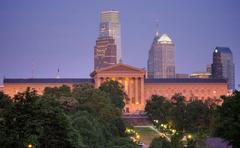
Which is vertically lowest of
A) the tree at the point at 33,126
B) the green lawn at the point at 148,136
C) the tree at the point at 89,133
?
the green lawn at the point at 148,136

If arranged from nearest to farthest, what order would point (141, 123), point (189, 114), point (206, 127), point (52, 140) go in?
point (52, 140), point (206, 127), point (189, 114), point (141, 123)

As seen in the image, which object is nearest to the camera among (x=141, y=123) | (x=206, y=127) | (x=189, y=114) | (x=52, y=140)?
(x=52, y=140)

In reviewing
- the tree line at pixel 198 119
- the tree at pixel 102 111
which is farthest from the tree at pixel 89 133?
the tree at pixel 102 111

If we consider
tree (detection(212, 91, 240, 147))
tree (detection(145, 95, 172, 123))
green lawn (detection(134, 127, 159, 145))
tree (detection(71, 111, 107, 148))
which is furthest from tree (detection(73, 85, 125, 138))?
tree (detection(212, 91, 240, 147))

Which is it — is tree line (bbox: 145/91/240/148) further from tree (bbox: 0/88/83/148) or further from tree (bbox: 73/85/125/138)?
tree (bbox: 0/88/83/148)

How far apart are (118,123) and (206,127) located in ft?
41.3

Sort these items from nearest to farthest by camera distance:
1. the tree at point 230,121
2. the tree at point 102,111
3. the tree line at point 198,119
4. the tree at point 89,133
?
the tree at point 230,121
the tree line at point 198,119
the tree at point 89,133
the tree at point 102,111

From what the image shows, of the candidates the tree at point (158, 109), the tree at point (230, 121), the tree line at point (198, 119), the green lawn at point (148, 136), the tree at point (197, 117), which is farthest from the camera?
the tree at point (158, 109)

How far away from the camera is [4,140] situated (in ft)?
190

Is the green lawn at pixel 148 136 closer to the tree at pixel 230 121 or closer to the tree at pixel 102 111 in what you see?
the tree at pixel 102 111

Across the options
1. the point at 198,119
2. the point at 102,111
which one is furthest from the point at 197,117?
the point at 102,111

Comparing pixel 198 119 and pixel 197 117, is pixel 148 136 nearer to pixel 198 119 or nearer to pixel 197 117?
pixel 197 117

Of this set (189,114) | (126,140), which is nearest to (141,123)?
(189,114)

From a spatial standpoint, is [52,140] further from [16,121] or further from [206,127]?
[206,127]
